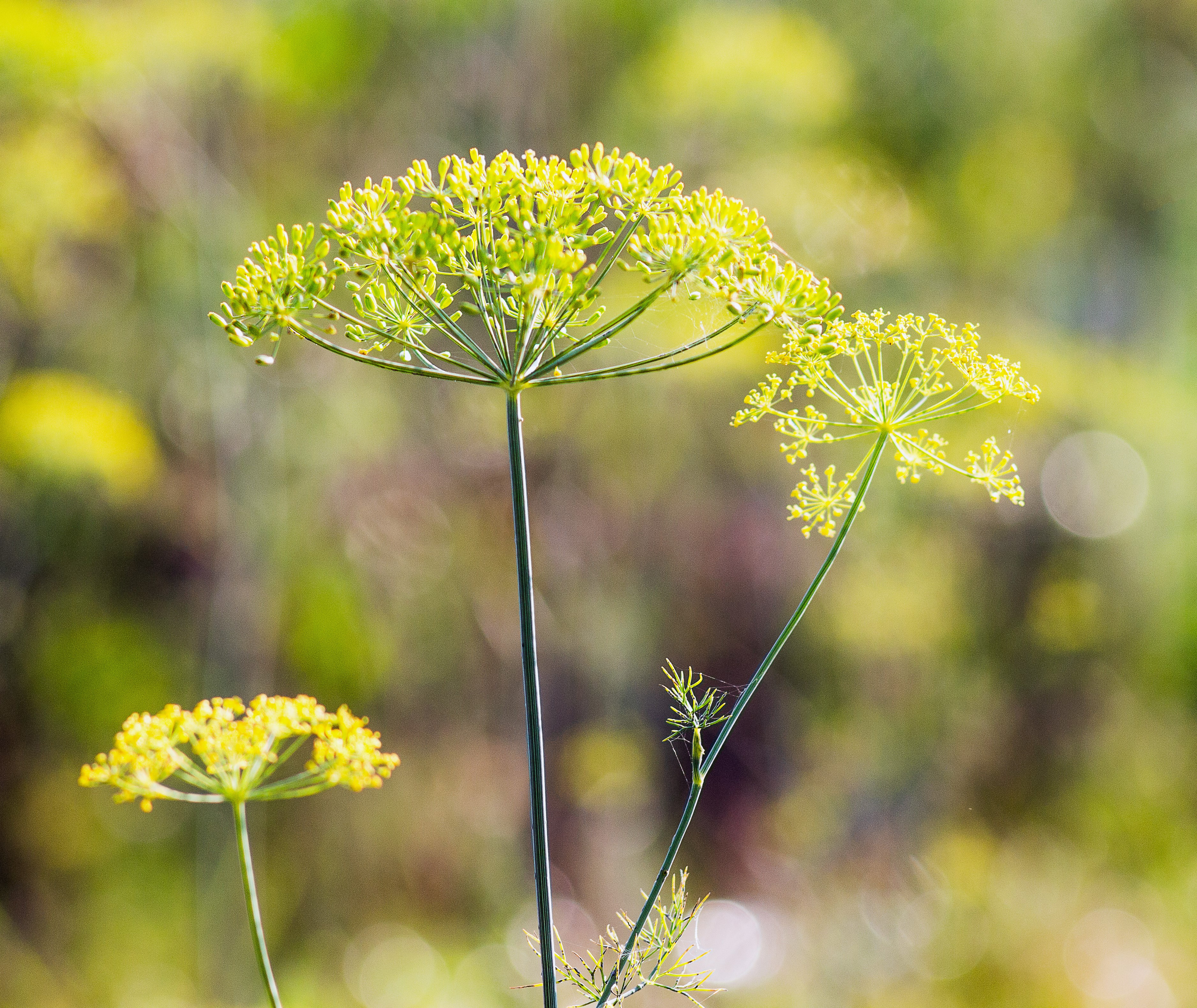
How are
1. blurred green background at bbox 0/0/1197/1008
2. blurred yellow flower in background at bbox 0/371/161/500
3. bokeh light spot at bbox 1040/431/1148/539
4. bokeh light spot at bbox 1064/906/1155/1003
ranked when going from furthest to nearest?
bokeh light spot at bbox 1040/431/1148/539, blurred green background at bbox 0/0/1197/1008, bokeh light spot at bbox 1064/906/1155/1003, blurred yellow flower in background at bbox 0/371/161/500

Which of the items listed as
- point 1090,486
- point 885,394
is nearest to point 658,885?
point 885,394

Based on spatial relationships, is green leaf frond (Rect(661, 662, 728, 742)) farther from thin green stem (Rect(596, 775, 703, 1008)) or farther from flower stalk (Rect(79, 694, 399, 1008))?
flower stalk (Rect(79, 694, 399, 1008))

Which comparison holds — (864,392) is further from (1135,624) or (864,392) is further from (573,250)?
(1135,624)

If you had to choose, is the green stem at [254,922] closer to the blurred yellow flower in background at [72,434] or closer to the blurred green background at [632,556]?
the blurred green background at [632,556]

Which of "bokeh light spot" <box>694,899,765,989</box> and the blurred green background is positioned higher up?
the blurred green background

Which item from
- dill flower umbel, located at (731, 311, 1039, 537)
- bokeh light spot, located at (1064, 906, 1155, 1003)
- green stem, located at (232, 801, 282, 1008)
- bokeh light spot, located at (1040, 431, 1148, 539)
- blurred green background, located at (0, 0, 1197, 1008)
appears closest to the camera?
green stem, located at (232, 801, 282, 1008)

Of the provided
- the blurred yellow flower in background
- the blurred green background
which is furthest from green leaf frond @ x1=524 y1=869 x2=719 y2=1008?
the blurred yellow flower in background

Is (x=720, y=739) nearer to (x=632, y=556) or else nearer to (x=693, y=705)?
(x=693, y=705)
